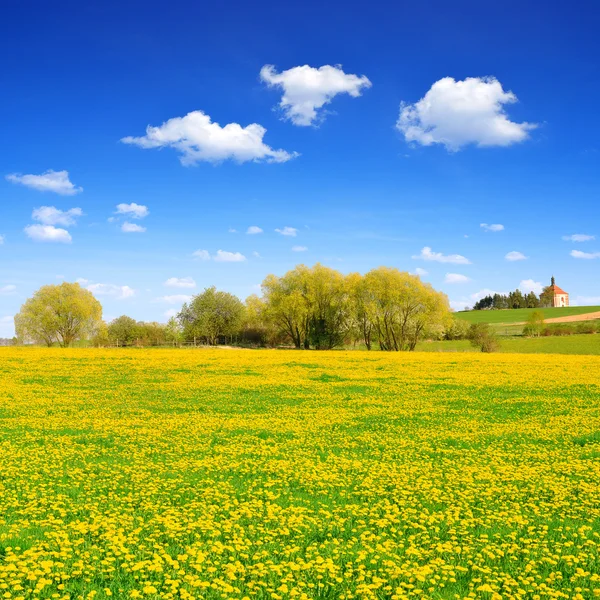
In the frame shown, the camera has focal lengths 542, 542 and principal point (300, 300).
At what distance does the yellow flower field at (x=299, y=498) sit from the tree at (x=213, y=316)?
8865 centimetres

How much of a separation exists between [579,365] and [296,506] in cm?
4664

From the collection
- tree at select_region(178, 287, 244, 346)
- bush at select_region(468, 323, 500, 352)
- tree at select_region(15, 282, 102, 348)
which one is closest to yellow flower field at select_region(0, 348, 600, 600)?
bush at select_region(468, 323, 500, 352)

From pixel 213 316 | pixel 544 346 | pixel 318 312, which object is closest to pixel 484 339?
pixel 544 346

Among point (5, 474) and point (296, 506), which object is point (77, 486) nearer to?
point (5, 474)

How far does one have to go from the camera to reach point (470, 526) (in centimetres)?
1084

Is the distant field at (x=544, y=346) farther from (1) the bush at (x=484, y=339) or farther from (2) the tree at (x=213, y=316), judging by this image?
(2) the tree at (x=213, y=316)

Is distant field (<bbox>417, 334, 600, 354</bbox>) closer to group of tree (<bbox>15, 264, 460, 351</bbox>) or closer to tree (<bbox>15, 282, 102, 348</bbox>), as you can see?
group of tree (<bbox>15, 264, 460, 351</bbox>)

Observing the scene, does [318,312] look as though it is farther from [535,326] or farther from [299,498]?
[299,498]

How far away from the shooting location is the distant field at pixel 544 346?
286 ft

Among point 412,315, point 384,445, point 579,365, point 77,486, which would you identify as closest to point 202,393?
point 384,445

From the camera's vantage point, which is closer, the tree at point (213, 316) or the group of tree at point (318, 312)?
the group of tree at point (318, 312)

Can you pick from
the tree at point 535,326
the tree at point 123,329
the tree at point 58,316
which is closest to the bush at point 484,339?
the tree at point 535,326

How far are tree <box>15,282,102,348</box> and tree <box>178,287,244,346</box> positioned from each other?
24.3 meters

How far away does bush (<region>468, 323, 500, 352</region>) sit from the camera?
3231 inches
